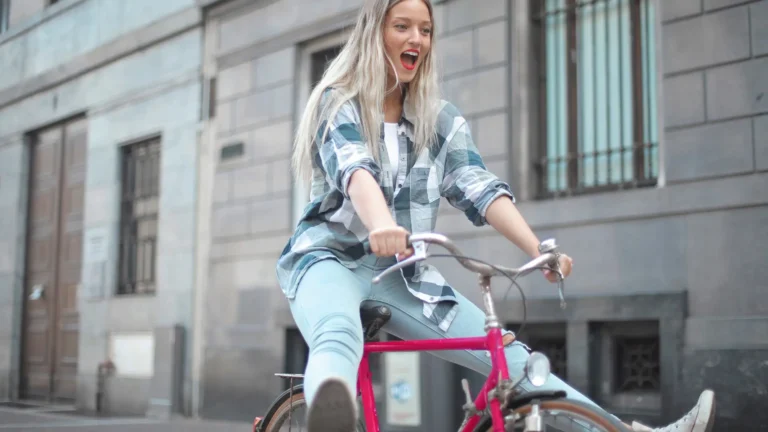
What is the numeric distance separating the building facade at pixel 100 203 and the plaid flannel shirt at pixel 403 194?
884cm

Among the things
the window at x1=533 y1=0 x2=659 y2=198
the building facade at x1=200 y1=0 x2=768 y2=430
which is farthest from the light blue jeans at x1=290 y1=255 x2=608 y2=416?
the window at x1=533 y1=0 x2=659 y2=198

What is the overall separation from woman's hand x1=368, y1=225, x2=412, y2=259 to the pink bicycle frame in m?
0.39

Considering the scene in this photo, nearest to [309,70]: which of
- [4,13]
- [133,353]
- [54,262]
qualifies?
[133,353]

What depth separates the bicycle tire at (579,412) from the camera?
2576mm

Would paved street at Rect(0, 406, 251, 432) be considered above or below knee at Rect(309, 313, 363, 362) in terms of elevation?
below

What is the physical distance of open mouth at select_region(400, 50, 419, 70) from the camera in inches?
129

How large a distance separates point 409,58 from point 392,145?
0.29m

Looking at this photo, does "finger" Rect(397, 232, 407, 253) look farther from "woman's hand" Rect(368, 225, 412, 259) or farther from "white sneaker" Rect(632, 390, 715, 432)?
"white sneaker" Rect(632, 390, 715, 432)

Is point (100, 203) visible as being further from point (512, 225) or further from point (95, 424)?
point (512, 225)

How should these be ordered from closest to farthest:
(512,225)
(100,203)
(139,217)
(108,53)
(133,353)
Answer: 1. (512,225)
2. (133,353)
3. (139,217)
4. (100,203)
5. (108,53)

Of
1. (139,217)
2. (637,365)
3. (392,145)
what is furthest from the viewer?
(139,217)

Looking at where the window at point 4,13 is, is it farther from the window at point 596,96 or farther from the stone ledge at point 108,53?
the window at point 596,96

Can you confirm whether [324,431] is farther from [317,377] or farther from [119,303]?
[119,303]

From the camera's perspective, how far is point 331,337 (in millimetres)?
2922
